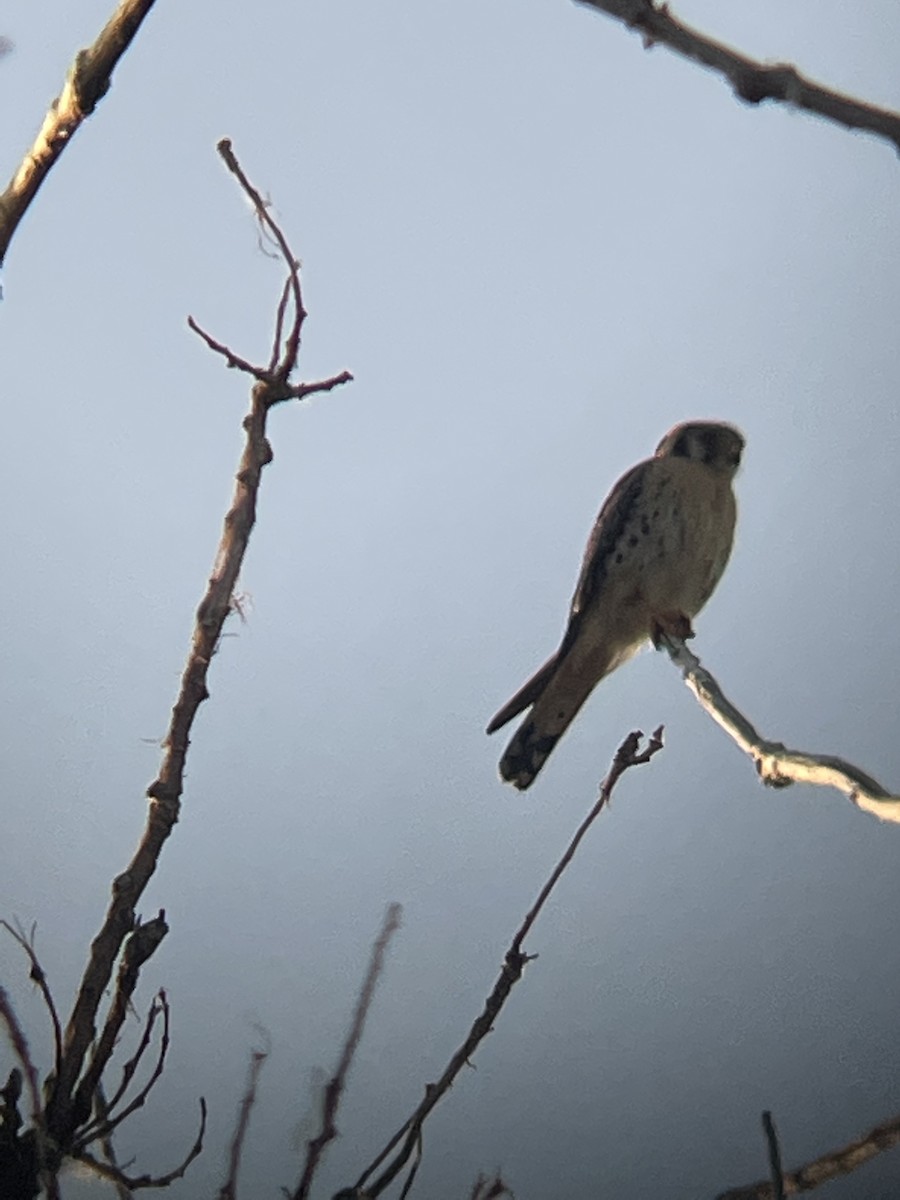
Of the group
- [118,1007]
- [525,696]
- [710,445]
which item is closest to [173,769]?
[118,1007]

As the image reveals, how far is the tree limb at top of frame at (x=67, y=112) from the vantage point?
0.76 metres

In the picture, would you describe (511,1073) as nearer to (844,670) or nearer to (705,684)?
(844,670)

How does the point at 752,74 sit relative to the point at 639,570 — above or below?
below

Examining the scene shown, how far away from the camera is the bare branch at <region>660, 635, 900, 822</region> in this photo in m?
0.60

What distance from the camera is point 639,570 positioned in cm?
213

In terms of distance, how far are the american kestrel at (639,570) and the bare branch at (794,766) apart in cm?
103

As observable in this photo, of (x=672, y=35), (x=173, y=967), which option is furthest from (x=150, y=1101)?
(x=672, y=35)

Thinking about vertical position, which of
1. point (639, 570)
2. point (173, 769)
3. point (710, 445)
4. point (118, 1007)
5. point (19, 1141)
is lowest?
point (19, 1141)

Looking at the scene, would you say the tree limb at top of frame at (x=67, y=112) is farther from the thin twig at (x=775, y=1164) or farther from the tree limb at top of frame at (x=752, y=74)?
the thin twig at (x=775, y=1164)

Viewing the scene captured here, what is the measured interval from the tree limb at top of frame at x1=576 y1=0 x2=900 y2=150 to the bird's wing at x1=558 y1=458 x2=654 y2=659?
1514 millimetres

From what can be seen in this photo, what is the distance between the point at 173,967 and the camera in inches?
112

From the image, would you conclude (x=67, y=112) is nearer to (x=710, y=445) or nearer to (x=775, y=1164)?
(x=775, y=1164)

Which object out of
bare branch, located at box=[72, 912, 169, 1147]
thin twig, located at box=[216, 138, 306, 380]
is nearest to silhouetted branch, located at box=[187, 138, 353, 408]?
thin twig, located at box=[216, 138, 306, 380]

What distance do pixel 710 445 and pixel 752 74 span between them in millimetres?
1706
